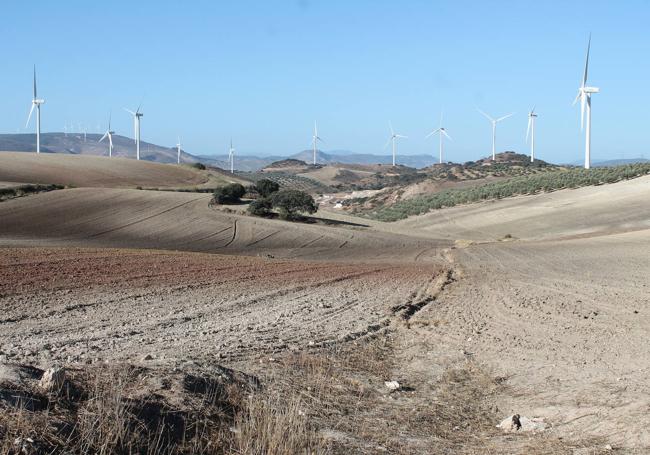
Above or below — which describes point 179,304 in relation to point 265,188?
below

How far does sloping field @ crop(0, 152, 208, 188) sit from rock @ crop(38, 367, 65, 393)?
6923 centimetres

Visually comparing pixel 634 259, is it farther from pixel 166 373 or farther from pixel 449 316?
pixel 166 373

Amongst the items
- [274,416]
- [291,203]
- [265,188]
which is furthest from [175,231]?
[274,416]

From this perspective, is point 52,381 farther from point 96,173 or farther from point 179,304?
point 96,173

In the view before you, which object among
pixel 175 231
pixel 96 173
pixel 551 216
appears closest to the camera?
pixel 175 231

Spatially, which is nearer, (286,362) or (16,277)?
(286,362)

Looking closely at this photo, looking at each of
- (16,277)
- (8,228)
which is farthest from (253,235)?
(16,277)

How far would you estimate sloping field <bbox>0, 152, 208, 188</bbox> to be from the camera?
82000 millimetres

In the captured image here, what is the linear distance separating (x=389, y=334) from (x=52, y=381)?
8706mm

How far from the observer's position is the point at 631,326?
55.7ft

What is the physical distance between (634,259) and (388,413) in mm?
24379

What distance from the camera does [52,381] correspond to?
8438 mm

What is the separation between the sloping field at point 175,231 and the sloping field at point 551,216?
989 cm

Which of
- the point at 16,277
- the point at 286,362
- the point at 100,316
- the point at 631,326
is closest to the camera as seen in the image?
the point at 286,362
